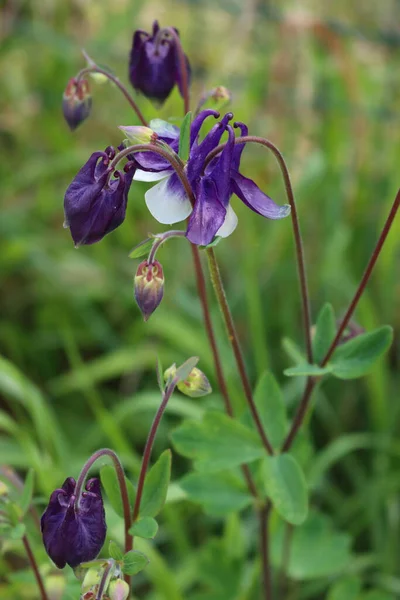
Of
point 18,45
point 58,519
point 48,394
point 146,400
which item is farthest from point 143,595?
point 18,45

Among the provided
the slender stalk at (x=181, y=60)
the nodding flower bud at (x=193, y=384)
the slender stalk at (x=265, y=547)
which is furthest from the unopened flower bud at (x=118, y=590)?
the slender stalk at (x=181, y=60)

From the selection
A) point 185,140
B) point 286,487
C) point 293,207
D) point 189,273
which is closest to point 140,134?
point 185,140

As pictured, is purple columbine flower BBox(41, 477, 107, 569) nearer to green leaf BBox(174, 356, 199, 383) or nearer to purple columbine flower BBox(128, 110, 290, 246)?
green leaf BBox(174, 356, 199, 383)

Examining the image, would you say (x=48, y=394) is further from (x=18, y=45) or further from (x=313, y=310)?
(x=18, y=45)

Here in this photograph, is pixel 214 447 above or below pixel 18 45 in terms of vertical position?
below

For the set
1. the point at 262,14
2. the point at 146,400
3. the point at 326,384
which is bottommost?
the point at 326,384

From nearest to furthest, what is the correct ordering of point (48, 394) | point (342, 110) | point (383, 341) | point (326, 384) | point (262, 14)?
point (383, 341)
point (326, 384)
point (48, 394)
point (342, 110)
point (262, 14)

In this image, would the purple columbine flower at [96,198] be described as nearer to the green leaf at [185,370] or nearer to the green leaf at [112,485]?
the green leaf at [185,370]

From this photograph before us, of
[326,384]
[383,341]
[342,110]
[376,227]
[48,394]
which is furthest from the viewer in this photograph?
[342,110]
